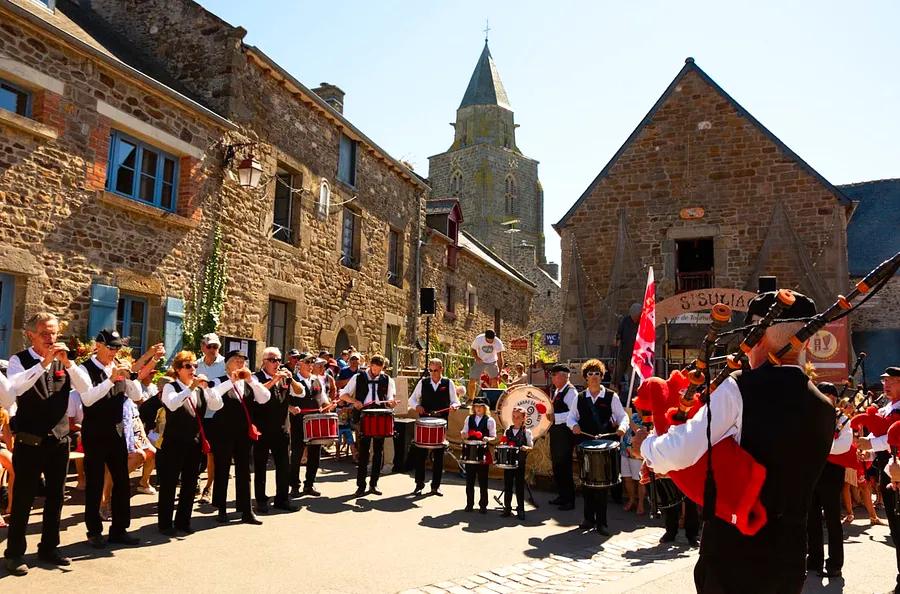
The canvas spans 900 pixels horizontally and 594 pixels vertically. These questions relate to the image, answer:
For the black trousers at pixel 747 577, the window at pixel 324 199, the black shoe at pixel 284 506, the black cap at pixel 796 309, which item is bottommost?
the black shoe at pixel 284 506

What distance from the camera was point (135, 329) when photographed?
11078 millimetres

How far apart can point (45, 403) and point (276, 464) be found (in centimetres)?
303

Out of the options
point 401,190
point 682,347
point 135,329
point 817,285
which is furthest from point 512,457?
point 401,190

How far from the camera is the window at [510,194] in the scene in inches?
2250

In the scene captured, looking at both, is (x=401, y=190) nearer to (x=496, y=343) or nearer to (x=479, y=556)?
(x=496, y=343)

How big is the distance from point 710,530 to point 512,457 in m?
5.55

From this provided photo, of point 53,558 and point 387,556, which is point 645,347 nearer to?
point 387,556

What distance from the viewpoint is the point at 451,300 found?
76.1 ft

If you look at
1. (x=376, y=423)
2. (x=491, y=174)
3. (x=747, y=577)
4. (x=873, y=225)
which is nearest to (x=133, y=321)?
(x=376, y=423)

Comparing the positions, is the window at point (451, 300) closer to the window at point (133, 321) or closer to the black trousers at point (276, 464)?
the window at point (133, 321)

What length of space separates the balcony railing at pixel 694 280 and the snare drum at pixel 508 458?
9.92 metres

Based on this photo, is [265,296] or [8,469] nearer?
[8,469]

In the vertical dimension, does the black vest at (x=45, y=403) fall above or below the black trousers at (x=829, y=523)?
above

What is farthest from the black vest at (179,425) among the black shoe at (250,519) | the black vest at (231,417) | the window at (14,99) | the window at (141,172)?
the window at (141,172)
